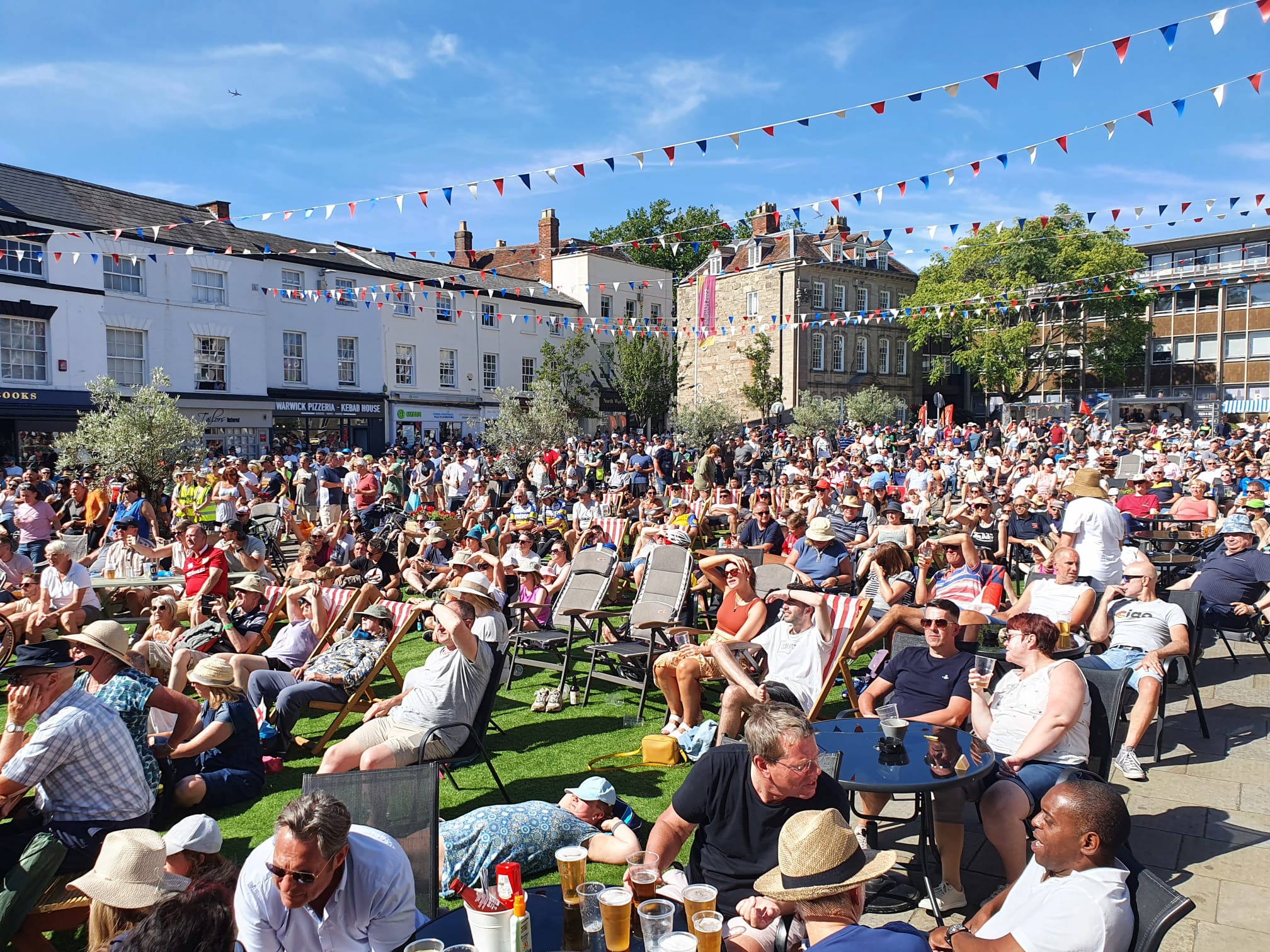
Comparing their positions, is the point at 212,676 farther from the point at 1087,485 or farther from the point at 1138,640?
the point at 1087,485

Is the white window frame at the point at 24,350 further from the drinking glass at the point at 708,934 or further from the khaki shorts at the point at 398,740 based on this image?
the drinking glass at the point at 708,934

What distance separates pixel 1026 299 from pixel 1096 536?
3356cm

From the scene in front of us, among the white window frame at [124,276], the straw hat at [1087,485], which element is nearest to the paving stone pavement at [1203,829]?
the straw hat at [1087,485]

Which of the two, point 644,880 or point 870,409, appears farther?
point 870,409

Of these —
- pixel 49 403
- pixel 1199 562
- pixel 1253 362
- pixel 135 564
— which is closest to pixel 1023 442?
pixel 1199 562

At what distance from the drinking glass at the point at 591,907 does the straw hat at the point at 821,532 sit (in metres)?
5.79

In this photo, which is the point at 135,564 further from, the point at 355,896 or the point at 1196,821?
the point at 1196,821

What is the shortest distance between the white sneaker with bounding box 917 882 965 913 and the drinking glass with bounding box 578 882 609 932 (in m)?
1.78

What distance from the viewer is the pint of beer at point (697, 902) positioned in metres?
2.33

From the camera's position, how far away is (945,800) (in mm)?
3602

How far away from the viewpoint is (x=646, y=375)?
121 ft

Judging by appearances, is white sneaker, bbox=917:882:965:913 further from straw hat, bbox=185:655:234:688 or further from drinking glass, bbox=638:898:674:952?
straw hat, bbox=185:655:234:688

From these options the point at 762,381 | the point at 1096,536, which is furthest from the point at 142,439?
the point at 762,381

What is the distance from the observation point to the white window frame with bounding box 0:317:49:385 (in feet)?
71.1
